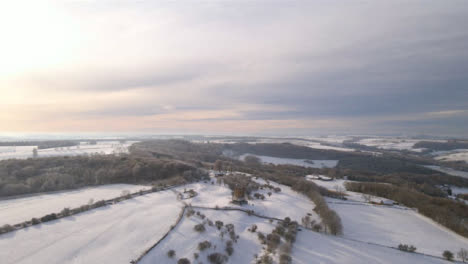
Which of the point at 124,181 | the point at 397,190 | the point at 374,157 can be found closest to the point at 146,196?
the point at 124,181

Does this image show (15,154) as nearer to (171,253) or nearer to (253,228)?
(171,253)

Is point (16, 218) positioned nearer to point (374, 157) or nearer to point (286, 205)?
point (286, 205)

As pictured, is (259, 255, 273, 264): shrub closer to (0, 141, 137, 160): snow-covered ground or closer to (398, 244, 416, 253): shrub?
(398, 244, 416, 253): shrub

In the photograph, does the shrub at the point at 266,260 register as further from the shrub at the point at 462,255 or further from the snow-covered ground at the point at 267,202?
the shrub at the point at 462,255

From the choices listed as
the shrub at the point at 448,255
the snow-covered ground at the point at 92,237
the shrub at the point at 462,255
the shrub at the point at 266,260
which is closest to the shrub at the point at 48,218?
the snow-covered ground at the point at 92,237

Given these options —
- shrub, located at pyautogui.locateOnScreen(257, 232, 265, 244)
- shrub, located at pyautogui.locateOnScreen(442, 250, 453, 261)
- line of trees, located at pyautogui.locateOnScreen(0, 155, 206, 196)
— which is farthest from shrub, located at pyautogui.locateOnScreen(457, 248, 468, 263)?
line of trees, located at pyautogui.locateOnScreen(0, 155, 206, 196)
